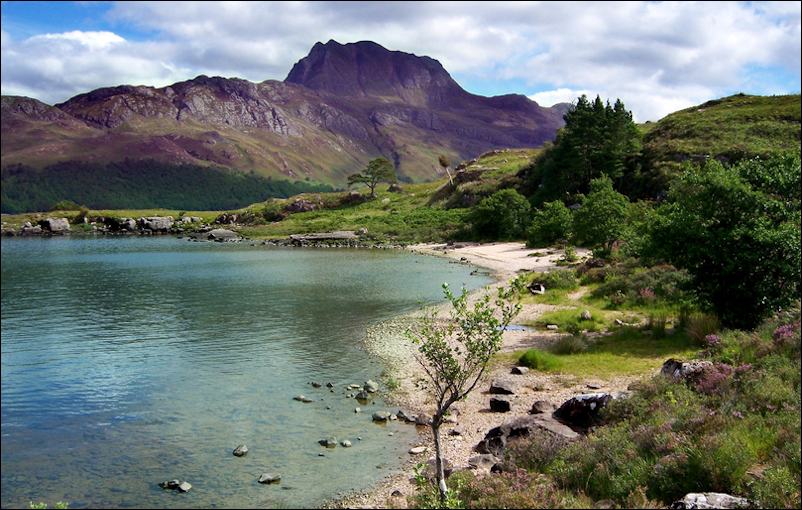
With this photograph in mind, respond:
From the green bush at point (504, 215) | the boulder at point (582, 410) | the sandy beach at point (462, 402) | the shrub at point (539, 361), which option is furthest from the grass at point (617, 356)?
the green bush at point (504, 215)

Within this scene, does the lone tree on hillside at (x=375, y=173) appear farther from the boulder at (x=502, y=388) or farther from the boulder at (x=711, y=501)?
the boulder at (x=711, y=501)

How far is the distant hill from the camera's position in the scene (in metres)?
85.9

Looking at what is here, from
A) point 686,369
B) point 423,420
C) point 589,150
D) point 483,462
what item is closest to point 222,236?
point 589,150

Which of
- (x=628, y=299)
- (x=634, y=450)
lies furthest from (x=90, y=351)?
(x=628, y=299)

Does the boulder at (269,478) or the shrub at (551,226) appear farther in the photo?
the shrub at (551,226)

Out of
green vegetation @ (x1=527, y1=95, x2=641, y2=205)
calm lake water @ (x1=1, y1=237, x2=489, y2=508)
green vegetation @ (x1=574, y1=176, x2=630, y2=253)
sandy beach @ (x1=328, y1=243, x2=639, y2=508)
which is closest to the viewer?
sandy beach @ (x1=328, y1=243, x2=639, y2=508)

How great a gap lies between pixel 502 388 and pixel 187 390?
14.9 meters

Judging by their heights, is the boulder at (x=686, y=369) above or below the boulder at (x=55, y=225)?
below

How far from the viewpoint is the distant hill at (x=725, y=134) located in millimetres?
85875

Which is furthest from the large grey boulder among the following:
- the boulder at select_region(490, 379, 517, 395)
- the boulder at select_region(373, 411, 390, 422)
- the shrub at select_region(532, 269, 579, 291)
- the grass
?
the boulder at select_region(490, 379, 517, 395)

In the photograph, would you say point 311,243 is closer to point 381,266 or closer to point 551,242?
point 381,266

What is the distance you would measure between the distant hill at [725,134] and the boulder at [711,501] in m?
81.2

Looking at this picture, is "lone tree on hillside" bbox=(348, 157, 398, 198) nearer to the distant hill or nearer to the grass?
the distant hill

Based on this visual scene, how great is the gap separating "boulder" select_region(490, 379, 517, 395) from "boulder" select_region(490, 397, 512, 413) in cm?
137
